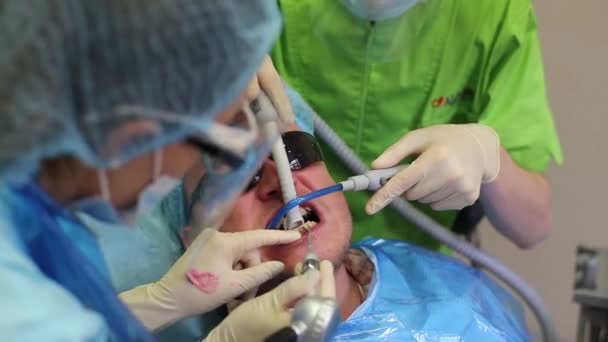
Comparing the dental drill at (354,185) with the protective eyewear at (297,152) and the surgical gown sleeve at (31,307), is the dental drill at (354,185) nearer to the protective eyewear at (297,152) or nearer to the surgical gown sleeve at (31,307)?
the protective eyewear at (297,152)

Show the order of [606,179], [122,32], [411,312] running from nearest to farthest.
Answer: [122,32], [411,312], [606,179]

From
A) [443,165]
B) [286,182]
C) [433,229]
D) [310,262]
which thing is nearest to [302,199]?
[286,182]

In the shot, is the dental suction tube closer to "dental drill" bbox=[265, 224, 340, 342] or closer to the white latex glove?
the white latex glove

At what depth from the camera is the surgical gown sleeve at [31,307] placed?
0.79m

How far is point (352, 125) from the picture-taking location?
5.63 feet

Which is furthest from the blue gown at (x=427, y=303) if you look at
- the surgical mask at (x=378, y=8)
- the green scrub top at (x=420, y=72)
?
the surgical mask at (x=378, y=8)

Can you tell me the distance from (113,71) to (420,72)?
0.99 meters

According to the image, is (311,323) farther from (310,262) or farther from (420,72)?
(420,72)

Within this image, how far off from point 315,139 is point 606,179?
1126mm

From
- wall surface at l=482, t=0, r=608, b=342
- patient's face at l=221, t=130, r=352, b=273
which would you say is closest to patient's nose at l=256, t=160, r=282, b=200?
patient's face at l=221, t=130, r=352, b=273

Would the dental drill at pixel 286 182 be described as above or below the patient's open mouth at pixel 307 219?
above

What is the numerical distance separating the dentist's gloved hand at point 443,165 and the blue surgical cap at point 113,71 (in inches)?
25.8

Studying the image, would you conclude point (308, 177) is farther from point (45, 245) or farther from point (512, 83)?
point (45, 245)

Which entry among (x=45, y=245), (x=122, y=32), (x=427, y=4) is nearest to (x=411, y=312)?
(x=427, y=4)
